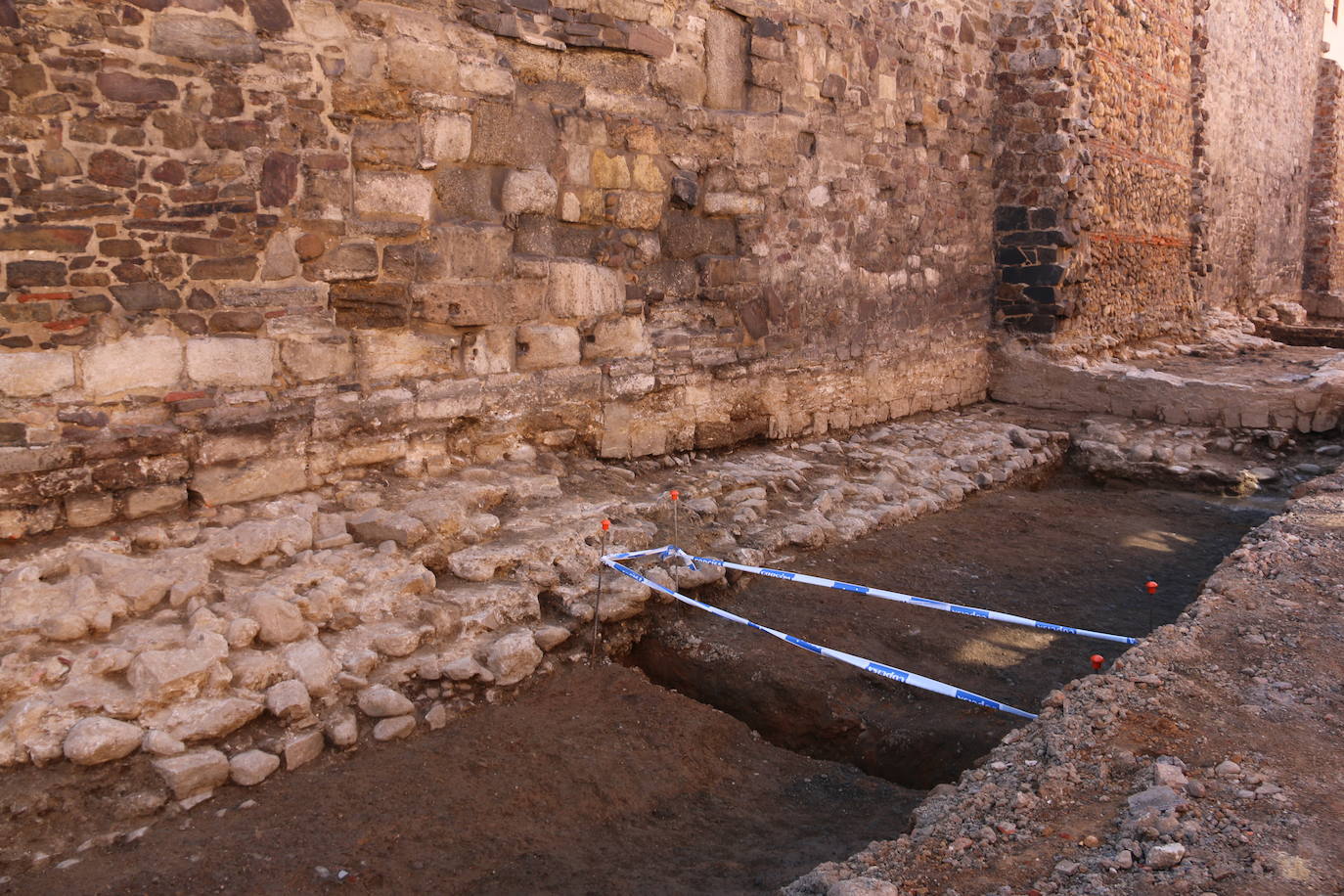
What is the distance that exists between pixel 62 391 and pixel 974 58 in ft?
26.2

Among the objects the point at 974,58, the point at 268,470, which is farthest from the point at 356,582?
the point at 974,58

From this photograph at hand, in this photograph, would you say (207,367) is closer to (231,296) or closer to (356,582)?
(231,296)

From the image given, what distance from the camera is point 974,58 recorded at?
29.7 ft

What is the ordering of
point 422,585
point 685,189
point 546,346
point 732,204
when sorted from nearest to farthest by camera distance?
1. point 422,585
2. point 546,346
3. point 685,189
4. point 732,204

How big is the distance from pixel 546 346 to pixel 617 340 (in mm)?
557

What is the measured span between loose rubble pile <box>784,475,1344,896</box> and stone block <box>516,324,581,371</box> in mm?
3229

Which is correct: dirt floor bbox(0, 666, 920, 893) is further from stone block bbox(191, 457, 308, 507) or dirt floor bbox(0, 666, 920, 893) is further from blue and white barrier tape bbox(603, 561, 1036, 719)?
stone block bbox(191, 457, 308, 507)

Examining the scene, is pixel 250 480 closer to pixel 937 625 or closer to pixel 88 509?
pixel 88 509

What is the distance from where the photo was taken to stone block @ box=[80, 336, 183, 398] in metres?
4.00

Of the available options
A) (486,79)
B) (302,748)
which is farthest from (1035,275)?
(302,748)

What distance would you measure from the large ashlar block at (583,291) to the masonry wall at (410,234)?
2 cm

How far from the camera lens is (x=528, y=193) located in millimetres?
5305

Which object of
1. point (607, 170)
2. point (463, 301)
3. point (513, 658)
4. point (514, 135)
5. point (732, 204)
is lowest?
point (513, 658)

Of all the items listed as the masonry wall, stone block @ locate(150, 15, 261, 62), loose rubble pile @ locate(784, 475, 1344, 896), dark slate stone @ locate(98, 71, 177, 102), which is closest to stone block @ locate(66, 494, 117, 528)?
the masonry wall
